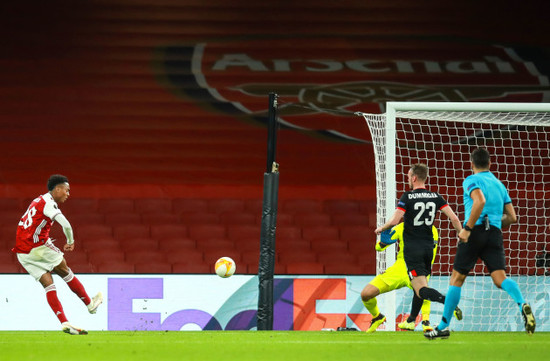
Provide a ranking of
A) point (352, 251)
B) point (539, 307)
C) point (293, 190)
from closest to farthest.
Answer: point (539, 307) < point (352, 251) < point (293, 190)

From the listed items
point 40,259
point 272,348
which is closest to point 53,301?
point 40,259

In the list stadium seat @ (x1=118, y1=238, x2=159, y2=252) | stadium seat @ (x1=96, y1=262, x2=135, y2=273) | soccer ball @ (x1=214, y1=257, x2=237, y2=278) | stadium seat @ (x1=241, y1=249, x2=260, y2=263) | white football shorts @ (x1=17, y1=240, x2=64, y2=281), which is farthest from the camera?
stadium seat @ (x1=118, y1=238, x2=159, y2=252)

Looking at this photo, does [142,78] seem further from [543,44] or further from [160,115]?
[543,44]

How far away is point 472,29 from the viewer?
13.7 m

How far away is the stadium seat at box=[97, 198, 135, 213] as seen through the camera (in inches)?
496

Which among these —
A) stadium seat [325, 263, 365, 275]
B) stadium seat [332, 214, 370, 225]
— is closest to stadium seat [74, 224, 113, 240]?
stadium seat [325, 263, 365, 275]

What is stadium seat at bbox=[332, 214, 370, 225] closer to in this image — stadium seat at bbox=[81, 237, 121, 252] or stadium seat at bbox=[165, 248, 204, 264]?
stadium seat at bbox=[165, 248, 204, 264]

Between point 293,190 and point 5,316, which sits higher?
point 293,190

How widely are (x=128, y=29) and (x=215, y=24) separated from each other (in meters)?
1.38

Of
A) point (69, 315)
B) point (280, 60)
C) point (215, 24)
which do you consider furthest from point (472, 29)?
point (69, 315)

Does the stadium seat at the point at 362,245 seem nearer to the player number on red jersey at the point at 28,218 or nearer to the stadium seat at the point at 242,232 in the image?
the stadium seat at the point at 242,232

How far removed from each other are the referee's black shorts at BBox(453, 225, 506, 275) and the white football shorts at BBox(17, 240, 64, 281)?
386cm

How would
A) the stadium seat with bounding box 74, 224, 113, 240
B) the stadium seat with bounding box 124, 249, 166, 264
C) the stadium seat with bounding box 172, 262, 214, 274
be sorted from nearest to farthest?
the stadium seat with bounding box 172, 262, 214, 274
the stadium seat with bounding box 124, 249, 166, 264
the stadium seat with bounding box 74, 224, 113, 240

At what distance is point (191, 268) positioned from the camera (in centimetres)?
1124
